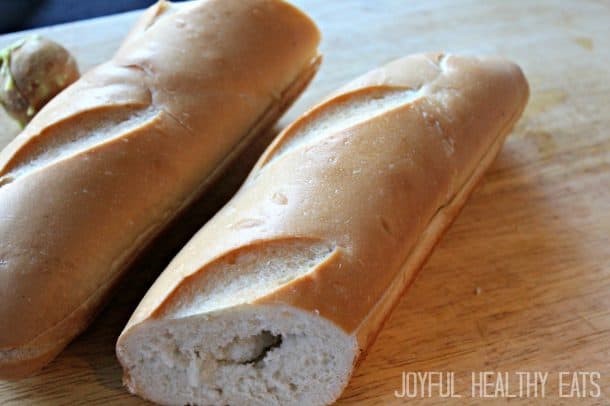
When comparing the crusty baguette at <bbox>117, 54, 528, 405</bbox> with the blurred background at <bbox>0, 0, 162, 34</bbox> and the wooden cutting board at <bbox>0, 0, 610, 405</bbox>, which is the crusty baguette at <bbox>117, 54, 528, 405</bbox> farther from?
the blurred background at <bbox>0, 0, 162, 34</bbox>

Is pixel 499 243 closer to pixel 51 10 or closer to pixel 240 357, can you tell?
pixel 240 357

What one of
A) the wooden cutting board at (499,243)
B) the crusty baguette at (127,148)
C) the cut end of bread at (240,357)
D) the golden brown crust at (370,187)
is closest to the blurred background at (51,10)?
the wooden cutting board at (499,243)

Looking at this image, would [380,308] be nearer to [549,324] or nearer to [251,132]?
[549,324]

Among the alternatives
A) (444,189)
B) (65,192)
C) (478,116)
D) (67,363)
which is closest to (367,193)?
(444,189)

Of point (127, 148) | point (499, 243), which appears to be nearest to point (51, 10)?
point (127, 148)

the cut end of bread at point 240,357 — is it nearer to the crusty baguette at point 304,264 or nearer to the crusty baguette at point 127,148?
the crusty baguette at point 304,264
